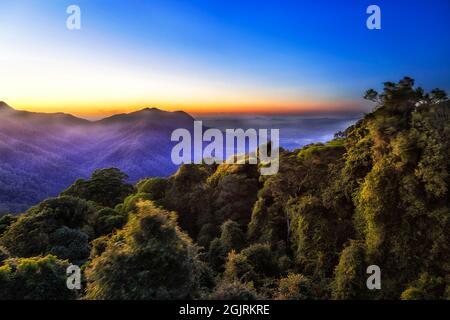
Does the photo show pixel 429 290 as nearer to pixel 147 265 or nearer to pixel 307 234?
pixel 307 234

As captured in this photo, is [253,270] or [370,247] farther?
[253,270]

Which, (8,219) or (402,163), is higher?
(402,163)

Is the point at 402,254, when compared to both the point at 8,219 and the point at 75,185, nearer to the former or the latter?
the point at 8,219

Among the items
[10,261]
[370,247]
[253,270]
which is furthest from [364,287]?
[10,261]

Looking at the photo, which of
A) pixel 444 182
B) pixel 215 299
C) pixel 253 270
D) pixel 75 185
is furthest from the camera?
pixel 75 185

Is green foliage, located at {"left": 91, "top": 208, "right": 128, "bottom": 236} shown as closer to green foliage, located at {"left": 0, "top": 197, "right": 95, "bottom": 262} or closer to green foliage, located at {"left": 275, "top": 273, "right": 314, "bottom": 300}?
green foliage, located at {"left": 0, "top": 197, "right": 95, "bottom": 262}

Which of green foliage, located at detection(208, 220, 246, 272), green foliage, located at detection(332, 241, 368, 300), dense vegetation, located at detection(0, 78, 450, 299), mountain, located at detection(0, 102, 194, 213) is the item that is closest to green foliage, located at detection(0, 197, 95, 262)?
dense vegetation, located at detection(0, 78, 450, 299)
